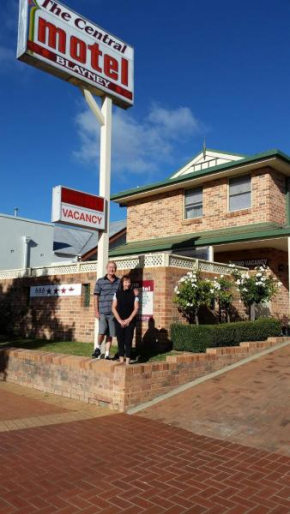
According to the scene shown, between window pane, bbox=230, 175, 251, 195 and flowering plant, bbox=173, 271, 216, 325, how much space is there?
5855 mm

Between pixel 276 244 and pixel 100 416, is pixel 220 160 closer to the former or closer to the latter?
pixel 276 244

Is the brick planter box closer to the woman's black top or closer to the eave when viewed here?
the woman's black top

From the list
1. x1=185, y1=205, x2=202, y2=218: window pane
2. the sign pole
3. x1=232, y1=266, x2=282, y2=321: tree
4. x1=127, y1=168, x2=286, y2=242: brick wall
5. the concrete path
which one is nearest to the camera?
the concrete path

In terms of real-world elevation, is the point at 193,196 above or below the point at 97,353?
above

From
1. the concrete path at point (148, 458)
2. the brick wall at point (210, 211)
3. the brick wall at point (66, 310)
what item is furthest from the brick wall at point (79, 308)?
the concrete path at point (148, 458)

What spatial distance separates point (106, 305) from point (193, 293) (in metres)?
2.87

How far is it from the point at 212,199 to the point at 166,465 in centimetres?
1303

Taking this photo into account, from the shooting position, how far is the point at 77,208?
28.7ft

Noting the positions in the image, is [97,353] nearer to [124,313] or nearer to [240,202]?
[124,313]

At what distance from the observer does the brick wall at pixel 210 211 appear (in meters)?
15.0

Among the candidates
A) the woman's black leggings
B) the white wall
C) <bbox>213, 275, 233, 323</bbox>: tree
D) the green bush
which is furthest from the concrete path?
the white wall

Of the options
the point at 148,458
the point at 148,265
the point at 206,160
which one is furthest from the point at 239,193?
the point at 148,458

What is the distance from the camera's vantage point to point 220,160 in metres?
18.2

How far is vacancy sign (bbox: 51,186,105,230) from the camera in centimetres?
838
